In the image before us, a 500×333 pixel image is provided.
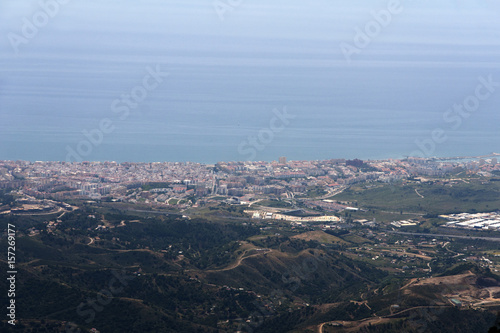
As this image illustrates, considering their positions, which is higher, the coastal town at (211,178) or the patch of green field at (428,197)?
the coastal town at (211,178)

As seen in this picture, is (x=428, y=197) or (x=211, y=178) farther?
(x=211, y=178)

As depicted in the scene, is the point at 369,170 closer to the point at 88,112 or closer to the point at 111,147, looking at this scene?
the point at 111,147

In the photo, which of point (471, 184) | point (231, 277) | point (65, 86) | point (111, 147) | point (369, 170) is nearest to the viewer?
point (231, 277)

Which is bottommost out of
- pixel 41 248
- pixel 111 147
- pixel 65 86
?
pixel 41 248

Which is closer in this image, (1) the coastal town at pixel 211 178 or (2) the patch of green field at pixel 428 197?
(2) the patch of green field at pixel 428 197

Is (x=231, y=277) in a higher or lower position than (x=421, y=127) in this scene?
lower

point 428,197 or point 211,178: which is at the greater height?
point 211,178

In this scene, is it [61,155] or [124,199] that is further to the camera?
[61,155]

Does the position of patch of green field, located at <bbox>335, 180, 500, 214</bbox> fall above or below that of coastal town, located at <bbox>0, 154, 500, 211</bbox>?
below

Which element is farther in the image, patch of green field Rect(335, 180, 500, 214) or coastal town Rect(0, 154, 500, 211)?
coastal town Rect(0, 154, 500, 211)

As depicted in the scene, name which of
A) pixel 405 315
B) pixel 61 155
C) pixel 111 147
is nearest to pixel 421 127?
pixel 111 147

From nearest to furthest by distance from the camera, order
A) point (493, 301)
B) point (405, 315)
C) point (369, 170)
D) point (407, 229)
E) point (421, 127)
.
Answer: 1. point (405, 315)
2. point (493, 301)
3. point (407, 229)
4. point (369, 170)
5. point (421, 127)
